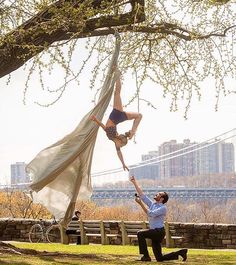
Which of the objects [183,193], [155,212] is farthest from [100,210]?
[155,212]

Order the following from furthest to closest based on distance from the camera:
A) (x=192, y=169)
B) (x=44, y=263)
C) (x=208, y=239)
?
(x=192, y=169) < (x=208, y=239) < (x=44, y=263)

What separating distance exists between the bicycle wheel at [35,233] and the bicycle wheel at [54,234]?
0.77 ft

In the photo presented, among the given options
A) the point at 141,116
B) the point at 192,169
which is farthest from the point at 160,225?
the point at 192,169

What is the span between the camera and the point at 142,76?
18.2 m

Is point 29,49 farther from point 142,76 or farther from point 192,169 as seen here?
point 192,169

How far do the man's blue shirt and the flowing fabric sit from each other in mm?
1156

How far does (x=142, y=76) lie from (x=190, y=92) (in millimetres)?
1146

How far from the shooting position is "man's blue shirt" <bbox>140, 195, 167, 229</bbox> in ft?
45.0

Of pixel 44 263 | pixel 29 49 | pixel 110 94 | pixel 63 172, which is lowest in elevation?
pixel 44 263

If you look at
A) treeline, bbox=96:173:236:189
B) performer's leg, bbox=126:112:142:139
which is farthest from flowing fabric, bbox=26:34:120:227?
treeline, bbox=96:173:236:189

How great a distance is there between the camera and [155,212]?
1373 cm

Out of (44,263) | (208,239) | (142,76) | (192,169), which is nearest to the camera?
(44,263)

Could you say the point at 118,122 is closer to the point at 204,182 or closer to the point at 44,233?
the point at 44,233

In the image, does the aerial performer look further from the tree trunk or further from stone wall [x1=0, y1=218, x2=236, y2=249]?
stone wall [x1=0, y1=218, x2=236, y2=249]
